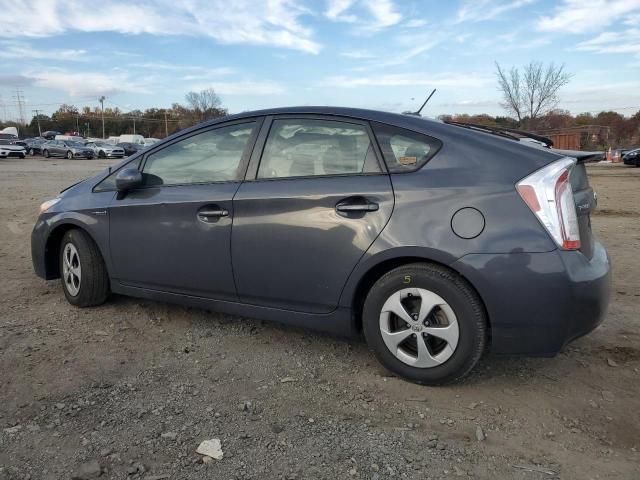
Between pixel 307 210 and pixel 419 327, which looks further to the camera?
pixel 307 210

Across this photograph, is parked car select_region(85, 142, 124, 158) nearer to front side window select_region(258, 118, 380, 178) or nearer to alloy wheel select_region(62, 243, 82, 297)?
alloy wheel select_region(62, 243, 82, 297)

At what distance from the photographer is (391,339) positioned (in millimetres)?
3043

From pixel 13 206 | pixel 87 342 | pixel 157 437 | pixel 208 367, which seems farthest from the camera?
pixel 13 206

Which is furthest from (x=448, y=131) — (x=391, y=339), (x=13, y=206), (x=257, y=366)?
(x=13, y=206)

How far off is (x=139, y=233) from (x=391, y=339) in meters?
1.99

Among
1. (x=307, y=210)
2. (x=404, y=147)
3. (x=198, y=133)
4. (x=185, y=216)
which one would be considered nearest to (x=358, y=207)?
(x=307, y=210)

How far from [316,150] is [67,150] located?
45.1 metres

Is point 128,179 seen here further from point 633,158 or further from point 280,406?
point 633,158

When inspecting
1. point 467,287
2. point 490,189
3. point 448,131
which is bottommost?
point 467,287

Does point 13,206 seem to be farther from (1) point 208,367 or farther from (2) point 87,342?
(1) point 208,367

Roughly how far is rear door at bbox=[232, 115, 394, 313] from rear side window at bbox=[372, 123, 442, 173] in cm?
6

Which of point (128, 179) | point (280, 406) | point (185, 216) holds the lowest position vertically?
point (280, 406)

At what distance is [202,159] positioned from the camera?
3.78 meters

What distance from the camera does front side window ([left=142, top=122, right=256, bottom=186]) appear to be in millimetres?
3633
